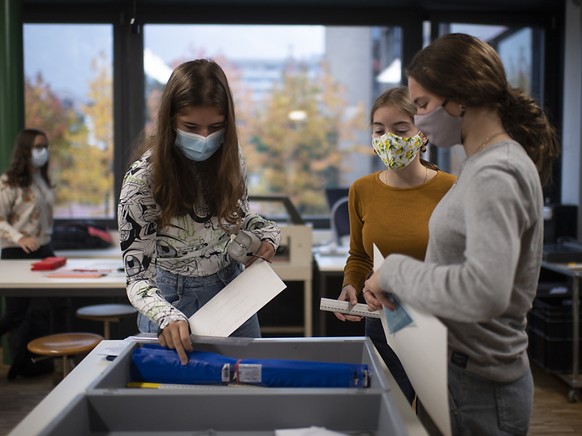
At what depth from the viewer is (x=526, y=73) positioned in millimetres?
5082

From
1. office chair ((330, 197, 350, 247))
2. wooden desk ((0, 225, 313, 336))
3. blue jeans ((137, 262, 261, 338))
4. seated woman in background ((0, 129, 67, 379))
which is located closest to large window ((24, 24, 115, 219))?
wooden desk ((0, 225, 313, 336))

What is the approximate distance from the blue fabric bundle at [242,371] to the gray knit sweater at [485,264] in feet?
0.83

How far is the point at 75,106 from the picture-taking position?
4.98 metres

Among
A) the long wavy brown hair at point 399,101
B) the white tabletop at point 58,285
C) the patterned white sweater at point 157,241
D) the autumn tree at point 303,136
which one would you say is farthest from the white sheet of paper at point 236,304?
the autumn tree at point 303,136

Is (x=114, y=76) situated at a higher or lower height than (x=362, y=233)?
higher

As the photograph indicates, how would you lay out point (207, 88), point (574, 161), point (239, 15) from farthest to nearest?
point (239, 15) → point (574, 161) → point (207, 88)

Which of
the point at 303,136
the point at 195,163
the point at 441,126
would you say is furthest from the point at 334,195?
the point at 441,126

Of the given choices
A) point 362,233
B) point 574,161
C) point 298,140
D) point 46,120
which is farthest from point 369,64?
point 362,233

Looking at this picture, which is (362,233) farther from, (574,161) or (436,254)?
(574,161)

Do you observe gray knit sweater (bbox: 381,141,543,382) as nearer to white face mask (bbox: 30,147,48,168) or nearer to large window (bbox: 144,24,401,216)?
white face mask (bbox: 30,147,48,168)

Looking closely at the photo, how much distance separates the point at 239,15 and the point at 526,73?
231cm

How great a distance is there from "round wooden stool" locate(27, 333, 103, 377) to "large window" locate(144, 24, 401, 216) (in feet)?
7.69

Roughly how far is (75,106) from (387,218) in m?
3.90

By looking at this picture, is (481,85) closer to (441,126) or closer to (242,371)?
(441,126)
